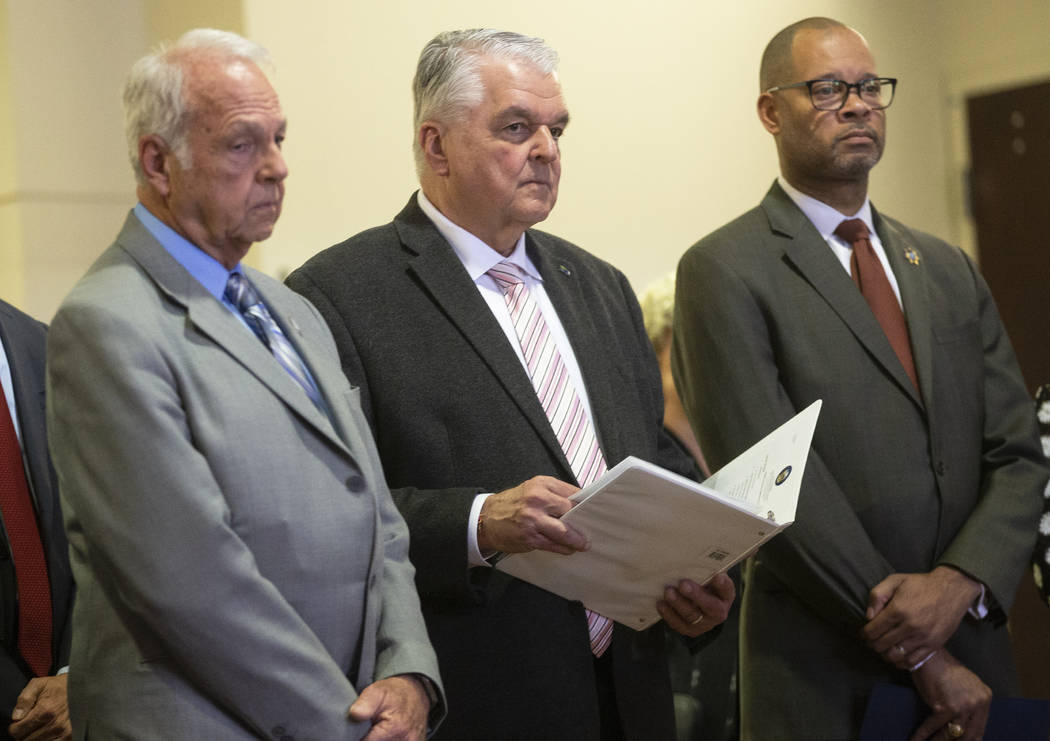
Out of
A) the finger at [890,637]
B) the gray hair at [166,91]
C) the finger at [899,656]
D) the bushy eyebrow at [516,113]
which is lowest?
the finger at [899,656]

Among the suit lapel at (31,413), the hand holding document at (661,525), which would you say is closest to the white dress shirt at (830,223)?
the hand holding document at (661,525)

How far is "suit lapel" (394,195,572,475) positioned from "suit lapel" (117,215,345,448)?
19.3 inches

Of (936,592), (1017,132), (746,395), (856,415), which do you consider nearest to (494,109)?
(746,395)

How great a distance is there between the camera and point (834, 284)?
8.96ft

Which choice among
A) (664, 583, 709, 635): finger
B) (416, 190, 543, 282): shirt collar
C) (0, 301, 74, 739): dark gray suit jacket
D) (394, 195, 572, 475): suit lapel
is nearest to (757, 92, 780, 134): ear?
(416, 190, 543, 282): shirt collar

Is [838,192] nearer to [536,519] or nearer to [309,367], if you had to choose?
[536,519]

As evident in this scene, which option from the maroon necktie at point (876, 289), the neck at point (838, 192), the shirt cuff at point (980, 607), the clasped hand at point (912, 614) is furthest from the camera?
the neck at point (838, 192)

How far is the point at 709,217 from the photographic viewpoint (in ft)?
15.1

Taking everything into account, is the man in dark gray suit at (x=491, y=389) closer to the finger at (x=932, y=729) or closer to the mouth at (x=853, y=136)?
the finger at (x=932, y=729)

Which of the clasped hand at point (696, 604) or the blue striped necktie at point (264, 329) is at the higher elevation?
the blue striped necktie at point (264, 329)

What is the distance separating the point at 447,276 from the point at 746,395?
695 millimetres

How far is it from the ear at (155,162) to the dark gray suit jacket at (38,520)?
774 millimetres

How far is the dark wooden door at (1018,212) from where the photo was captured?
5012 millimetres

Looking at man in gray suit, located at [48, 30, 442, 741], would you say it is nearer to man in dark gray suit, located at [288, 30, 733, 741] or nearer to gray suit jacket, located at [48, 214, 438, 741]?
gray suit jacket, located at [48, 214, 438, 741]
